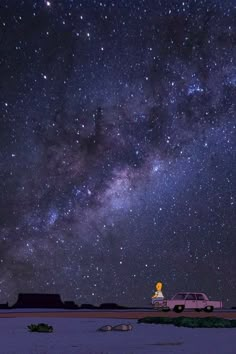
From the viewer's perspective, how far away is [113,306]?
173 ft

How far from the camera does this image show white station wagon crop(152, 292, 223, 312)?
37459mm

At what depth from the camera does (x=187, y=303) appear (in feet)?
125

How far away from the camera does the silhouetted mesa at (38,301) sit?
51.5 meters

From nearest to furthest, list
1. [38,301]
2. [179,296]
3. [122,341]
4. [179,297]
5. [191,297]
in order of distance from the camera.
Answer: [122,341], [179,297], [179,296], [191,297], [38,301]

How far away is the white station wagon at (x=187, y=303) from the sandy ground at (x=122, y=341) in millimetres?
14656

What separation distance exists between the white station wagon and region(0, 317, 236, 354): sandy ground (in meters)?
14.7

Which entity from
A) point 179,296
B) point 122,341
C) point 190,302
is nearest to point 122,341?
point 122,341

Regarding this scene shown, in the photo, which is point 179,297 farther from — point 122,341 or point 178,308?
point 122,341

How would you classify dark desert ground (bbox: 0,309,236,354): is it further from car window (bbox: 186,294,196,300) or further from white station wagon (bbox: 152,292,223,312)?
car window (bbox: 186,294,196,300)

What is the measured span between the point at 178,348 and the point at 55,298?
129ft

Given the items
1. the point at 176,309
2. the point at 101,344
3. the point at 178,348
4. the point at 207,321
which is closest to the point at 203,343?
the point at 178,348

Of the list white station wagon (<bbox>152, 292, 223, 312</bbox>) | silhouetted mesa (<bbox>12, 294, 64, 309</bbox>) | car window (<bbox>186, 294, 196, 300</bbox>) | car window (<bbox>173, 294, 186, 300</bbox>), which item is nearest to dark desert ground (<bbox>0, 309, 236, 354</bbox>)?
white station wagon (<bbox>152, 292, 223, 312</bbox>)

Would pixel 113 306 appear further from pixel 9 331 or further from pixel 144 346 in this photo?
pixel 144 346

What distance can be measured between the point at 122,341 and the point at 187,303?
2116 cm
